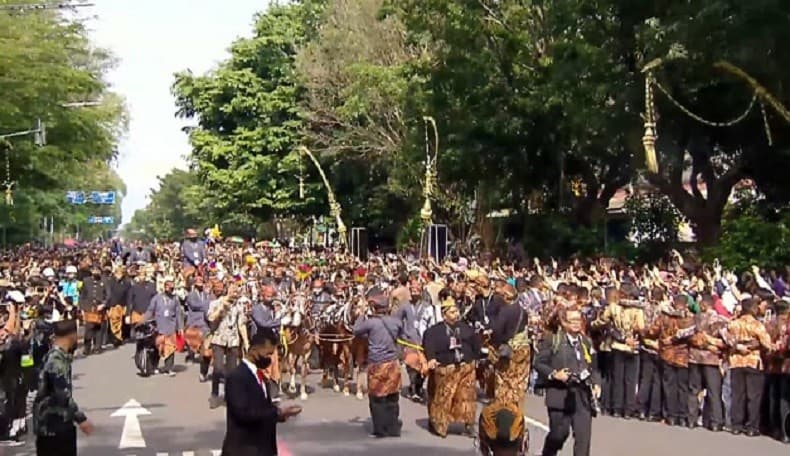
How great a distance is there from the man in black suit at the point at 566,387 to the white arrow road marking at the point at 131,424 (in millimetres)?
4995

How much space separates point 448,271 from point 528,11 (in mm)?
10844

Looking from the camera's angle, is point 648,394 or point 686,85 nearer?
point 648,394

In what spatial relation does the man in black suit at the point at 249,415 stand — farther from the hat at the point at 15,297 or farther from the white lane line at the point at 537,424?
the hat at the point at 15,297

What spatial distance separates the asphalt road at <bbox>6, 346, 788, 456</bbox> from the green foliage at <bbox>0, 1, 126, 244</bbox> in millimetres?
19866

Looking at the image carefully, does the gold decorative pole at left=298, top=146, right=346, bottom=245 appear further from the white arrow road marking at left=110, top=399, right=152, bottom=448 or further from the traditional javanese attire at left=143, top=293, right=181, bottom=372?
the white arrow road marking at left=110, top=399, right=152, bottom=448

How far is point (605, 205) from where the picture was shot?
36.5 m

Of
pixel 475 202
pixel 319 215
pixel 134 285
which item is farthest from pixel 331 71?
pixel 134 285

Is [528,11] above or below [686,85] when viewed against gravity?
above

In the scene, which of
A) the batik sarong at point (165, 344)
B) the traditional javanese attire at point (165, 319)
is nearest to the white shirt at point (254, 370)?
the traditional javanese attire at point (165, 319)

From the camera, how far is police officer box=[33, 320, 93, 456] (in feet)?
30.8

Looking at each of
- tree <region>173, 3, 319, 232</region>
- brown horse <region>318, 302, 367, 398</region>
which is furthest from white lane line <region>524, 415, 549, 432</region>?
tree <region>173, 3, 319, 232</region>

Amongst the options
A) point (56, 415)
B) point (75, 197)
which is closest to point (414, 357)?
point (56, 415)

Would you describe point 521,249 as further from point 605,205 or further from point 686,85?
point 686,85

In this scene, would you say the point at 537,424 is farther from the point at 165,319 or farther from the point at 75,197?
the point at 75,197
